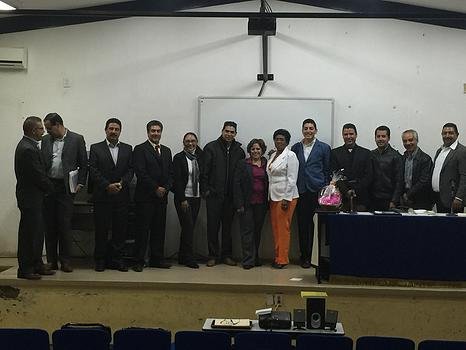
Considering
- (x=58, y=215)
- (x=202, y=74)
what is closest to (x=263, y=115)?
(x=202, y=74)

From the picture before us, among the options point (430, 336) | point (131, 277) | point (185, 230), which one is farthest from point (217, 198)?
point (430, 336)

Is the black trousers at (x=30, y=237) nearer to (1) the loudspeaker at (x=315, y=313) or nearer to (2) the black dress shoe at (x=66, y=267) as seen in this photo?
(2) the black dress shoe at (x=66, y=267)

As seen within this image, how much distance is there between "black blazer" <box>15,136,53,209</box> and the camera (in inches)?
218

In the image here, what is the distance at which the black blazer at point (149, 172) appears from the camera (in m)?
6.39

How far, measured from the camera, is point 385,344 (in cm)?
356

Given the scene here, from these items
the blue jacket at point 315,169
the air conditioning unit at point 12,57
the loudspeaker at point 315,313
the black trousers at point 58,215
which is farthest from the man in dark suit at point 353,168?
the air conditioning unit at point 12,57

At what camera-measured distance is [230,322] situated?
4.43 meters

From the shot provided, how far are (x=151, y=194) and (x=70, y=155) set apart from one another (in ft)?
3.16

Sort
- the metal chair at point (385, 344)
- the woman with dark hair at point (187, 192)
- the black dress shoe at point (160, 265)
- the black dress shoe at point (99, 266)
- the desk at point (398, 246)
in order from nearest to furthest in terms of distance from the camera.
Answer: the metal chair at point (385, 344) < the desk at point (398, 246) < the black dress shoe at point (99, 266) < the black dress shoe at point (160, 265) < the woman with dark hair at point (187, 192)

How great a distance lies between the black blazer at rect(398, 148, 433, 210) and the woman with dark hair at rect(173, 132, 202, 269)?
2400 millimetres

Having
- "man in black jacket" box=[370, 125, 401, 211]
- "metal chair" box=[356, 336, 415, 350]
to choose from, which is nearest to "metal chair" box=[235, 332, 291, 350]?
"metal chair" box=[356, 336, 415, 350]

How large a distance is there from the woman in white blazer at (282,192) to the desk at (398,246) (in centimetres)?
89

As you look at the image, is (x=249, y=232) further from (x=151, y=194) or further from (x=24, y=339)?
(x=24, y=339)

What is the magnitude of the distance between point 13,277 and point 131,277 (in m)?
1.19
